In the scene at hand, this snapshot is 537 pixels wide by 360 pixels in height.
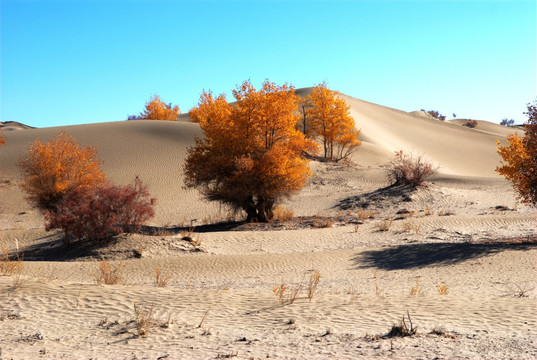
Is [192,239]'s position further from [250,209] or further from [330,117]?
[330,117]

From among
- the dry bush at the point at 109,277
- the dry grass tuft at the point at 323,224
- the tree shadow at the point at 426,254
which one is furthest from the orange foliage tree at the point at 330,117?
the dry bush at the point at 109,277

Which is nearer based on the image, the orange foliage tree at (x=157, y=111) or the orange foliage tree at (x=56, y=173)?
the orange foliage tree at (x=56, y=173)

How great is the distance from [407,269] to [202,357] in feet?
27.0

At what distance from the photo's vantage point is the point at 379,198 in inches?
1092

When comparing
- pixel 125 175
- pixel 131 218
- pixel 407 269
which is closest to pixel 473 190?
pixel 407 269

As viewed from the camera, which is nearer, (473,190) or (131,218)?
(131,218)

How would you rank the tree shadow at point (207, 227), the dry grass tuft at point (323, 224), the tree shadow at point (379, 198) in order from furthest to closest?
1. the tree shadow at point (379, 198)
2. the tree shadow at point (207, 227)
3. the dry grass tuft at point (323, 224)

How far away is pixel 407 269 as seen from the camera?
13219 mm

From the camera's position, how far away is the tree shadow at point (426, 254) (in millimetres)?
13773

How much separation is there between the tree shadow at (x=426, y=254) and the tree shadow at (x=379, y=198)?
36.8 ft

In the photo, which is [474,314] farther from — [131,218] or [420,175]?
[420,175]

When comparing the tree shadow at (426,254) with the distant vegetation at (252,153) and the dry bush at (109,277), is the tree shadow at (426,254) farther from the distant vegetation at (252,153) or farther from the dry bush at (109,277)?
the distant vegetation at (252,153)

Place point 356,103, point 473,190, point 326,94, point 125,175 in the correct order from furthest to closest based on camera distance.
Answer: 1. point 356,103
2. point 326,94
3. point 125,175
4. point 473,190

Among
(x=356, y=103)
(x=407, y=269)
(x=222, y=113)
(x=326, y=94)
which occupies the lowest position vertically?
(x=407, y=269)
